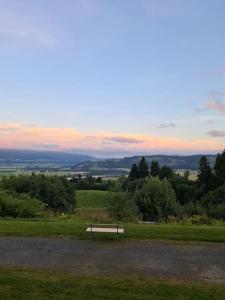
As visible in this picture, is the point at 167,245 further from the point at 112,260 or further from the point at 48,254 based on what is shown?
the point at 48,254

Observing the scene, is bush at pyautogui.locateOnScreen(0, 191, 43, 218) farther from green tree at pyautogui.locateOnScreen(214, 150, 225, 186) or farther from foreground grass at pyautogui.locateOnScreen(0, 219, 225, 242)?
green tree at pyautogui.locateOnScreen(214, 150, 225, 186)

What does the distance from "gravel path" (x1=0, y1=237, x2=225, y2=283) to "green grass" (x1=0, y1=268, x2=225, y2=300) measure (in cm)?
68

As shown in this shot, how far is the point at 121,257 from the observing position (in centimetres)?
1200

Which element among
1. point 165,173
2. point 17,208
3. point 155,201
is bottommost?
point 155,201

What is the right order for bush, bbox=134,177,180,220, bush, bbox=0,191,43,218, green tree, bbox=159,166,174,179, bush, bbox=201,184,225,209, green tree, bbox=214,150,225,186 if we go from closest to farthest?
bush, bbox=0,191,43,218
bush, bbox=134,177,180,220
bush, bbox=201,184,225,209
green tree, bbox=214,150,225,186
green tree, bbox=159,166,174,179

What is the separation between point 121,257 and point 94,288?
2.98 meters

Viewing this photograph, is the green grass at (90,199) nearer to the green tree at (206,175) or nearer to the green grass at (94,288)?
the green tree at (206,175)

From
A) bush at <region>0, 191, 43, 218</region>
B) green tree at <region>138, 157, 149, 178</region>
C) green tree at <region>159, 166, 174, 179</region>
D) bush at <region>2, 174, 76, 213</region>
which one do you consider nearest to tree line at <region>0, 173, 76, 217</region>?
bush at <region>2, 174, 76, 213</region>

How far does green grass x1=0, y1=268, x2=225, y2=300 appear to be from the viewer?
8.59 metres

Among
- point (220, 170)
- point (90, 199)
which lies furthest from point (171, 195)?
point (90, 199)

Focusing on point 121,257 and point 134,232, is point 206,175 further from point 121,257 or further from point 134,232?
point 121,257

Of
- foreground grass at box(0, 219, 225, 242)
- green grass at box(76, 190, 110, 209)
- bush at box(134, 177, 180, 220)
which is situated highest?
foreground grass at box(0, 219, 225, 242)

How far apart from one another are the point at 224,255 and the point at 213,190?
71.9 metres

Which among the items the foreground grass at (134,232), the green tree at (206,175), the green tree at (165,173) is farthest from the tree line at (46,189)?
the green tree at (165,173)
